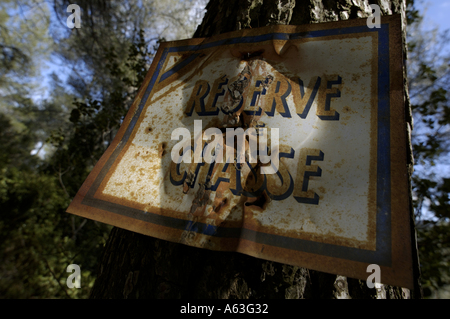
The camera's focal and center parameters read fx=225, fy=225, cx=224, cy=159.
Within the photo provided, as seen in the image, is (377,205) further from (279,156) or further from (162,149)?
(162,149)

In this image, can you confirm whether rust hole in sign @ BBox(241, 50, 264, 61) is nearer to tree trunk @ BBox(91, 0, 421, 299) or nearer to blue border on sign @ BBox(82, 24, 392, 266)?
blue border on sign @ BBox(82, 24, 392, 266)

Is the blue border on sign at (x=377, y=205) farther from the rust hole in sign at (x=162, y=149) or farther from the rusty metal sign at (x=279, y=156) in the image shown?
the rust hole in sign at (x=162, y=149)

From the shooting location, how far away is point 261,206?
0.79 metres

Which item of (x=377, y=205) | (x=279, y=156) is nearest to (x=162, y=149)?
(x=279, y=156)

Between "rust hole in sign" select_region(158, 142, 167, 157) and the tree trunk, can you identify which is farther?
"rust hole in sign" select_region(158, 142, 167, 157)

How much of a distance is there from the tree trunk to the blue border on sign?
126 mm

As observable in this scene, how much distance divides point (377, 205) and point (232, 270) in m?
0.52

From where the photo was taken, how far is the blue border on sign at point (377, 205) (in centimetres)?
65

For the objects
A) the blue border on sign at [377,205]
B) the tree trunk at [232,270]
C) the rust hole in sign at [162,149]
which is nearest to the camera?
the blue border on sign at [377,205]

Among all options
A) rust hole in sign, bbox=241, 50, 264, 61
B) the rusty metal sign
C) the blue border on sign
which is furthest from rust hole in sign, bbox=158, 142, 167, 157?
rust hole in sign, bbox=241, 50, 264, 61

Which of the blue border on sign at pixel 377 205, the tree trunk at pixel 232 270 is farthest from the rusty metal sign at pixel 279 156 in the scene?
the tree trunk at pixel 232 270

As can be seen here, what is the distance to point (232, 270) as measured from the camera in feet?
2.66

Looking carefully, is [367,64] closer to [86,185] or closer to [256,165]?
[256,165]

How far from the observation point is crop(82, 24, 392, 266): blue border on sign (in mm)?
650
